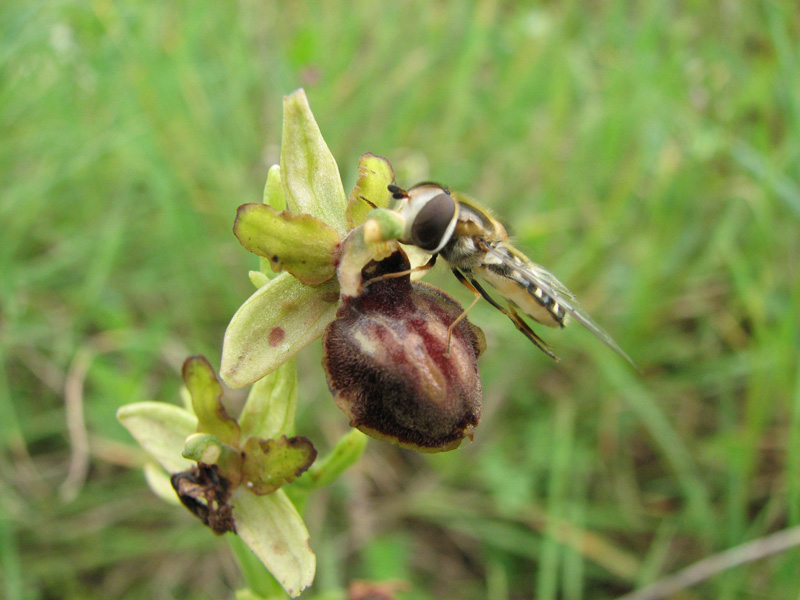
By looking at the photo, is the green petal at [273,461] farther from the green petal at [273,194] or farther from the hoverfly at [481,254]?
the hoverfly at [481,254]

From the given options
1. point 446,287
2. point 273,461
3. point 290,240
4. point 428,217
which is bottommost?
point 446,287

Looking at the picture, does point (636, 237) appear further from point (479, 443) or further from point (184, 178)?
point (184, 178)

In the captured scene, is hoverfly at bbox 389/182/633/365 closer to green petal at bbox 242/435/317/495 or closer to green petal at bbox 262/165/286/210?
green petal at bbox 262/165/286/210

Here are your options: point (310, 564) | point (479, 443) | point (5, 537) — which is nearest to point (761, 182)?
point (479, 443)

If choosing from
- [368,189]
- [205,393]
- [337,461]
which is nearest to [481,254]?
[368,189]

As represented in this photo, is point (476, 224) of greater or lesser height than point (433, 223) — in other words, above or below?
below

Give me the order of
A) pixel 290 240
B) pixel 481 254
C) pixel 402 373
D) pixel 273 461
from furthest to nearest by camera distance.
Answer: pixel 481 254 → pixel 273 461 → pixel 290 240 → pixel 402 373

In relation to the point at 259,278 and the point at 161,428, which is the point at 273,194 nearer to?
the point at 259,278
